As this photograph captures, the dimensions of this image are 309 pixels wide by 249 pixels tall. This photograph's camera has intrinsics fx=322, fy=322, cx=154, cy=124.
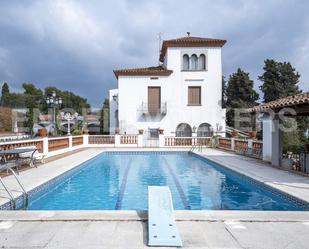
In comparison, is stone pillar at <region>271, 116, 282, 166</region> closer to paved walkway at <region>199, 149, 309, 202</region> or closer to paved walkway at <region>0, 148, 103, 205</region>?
paved walkway at <region>199, 149, 309, 202</region>

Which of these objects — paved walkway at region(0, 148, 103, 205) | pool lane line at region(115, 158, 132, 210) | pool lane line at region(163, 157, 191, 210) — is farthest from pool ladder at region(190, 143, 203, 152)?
paved walkway at region(0, 148, 103, 205)

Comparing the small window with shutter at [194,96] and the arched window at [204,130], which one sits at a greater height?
the small window with shutter at [194,96]

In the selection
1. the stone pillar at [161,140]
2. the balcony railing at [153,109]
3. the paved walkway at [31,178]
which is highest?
the balcony railing at [153,109]

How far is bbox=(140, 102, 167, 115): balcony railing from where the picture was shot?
27.8m

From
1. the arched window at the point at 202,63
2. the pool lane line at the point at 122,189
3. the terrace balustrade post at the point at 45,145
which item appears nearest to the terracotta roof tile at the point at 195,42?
the arched window at the point at 202,63

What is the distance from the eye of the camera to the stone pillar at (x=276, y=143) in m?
11.6

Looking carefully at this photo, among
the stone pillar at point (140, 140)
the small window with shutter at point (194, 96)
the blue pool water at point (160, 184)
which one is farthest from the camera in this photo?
the small window with shutter at point (194, 96)

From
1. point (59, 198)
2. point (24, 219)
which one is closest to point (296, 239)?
point (24, 219)

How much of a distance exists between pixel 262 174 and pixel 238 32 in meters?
7.41

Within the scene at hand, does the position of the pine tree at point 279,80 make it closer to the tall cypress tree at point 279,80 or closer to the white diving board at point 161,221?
the tall cypress tree at point 279,80

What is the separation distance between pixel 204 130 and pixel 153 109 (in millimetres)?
4829

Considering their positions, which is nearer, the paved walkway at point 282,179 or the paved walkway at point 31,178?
the paved walkway at point 31,178

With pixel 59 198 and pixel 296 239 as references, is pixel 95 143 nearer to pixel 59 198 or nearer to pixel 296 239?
pixel 59 198

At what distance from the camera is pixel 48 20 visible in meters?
14.3
